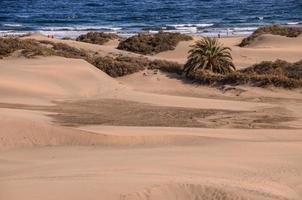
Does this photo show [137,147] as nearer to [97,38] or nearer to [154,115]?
[154,115]

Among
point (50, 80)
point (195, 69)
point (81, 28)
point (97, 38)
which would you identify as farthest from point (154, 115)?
point (81, 28)

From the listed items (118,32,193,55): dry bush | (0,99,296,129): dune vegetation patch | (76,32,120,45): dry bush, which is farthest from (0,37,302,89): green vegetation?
(76,32,120,45): dry bush

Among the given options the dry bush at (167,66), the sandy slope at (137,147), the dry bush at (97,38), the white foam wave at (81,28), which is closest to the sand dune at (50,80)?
the sandy slope at (137,147)

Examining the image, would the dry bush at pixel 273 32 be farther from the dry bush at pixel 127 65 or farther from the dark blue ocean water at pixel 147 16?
the dry bush at pixel 127 65

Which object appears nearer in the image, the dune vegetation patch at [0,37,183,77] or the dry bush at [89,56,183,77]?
the dry bush at [89,56,183,77]

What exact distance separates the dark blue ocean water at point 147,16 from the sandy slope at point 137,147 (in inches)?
1165

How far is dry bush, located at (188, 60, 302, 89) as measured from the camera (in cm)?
2198

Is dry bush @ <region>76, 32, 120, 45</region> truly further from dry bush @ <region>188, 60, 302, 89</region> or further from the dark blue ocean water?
dry bush @ <region>188, 60, 302, 89</region>

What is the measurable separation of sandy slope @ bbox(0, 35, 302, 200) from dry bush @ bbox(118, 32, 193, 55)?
10638 mm

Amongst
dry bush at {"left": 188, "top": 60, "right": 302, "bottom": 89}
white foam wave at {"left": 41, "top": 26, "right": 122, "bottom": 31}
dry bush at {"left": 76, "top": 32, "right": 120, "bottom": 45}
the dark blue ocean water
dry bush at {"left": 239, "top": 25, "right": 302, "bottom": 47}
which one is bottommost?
white foam wave at {"left": 41, "top": 26, "right": 122, "bottom": 31}

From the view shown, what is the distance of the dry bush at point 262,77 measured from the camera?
22.0m

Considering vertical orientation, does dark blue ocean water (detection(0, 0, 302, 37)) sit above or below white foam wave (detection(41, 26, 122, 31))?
above

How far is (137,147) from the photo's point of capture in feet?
40.5

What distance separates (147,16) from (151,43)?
31.7 metres
